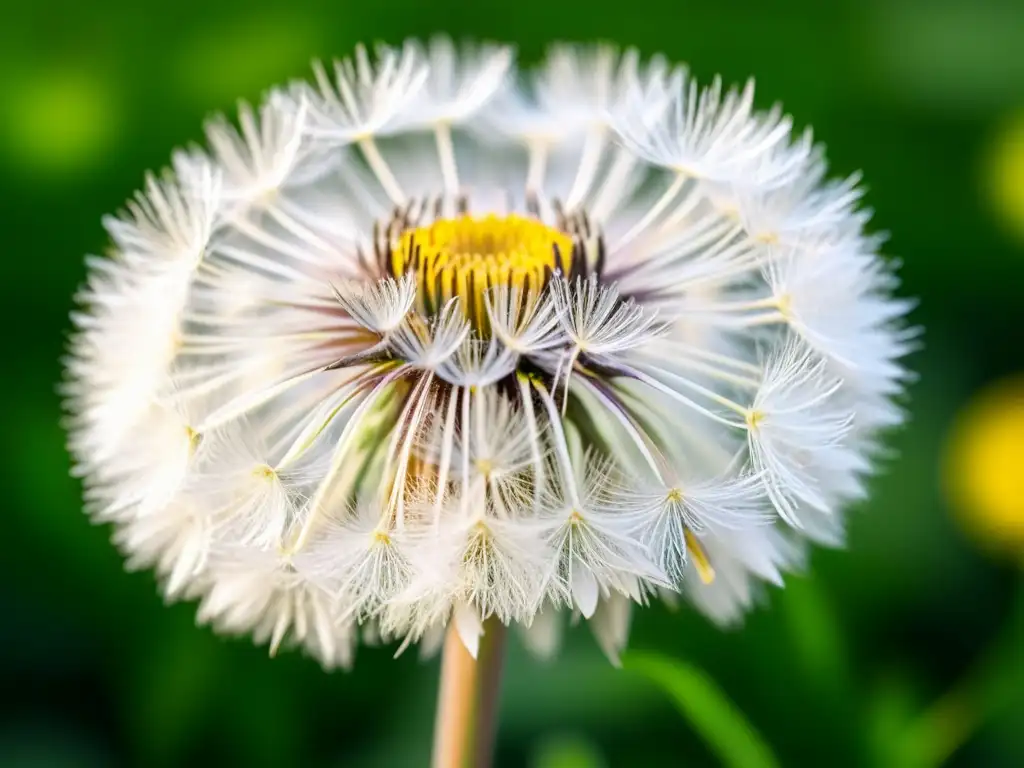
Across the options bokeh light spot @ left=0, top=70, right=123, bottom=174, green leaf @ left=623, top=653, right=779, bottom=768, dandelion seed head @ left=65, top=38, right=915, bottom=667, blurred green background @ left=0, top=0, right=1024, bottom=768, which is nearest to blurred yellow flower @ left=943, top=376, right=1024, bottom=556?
blurred green background @ left=0, top=0, right=1024, bottom=768

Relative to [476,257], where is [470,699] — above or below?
below

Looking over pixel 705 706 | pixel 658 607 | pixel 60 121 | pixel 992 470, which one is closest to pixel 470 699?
pixel 705 706

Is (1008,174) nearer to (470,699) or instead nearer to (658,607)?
(658,607)

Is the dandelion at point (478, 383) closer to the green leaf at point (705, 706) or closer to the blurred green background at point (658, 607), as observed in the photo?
the green leaf at point (705, 706)

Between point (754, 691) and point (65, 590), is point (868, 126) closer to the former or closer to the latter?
point (754, 691)

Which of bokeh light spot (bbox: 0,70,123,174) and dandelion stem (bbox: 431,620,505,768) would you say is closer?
dandelion stem (bbox: 431,620,505,768)

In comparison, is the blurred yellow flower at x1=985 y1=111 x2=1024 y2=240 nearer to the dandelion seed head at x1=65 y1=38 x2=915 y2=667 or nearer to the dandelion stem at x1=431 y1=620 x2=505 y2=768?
the dandelion seed head at x1=65 y1=38 x2=915 y2=667
